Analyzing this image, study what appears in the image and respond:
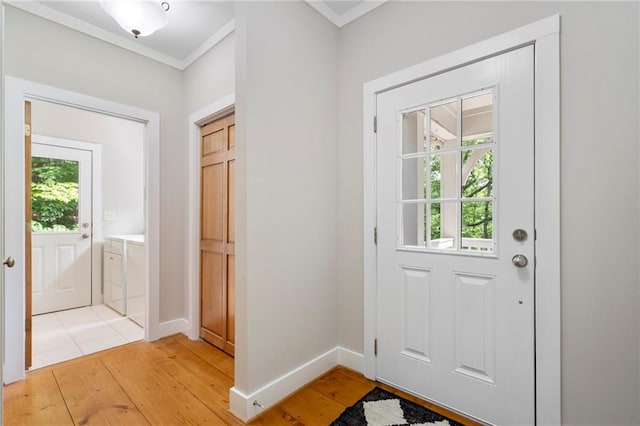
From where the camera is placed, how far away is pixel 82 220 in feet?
12.1

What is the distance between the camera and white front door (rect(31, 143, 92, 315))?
133 inches

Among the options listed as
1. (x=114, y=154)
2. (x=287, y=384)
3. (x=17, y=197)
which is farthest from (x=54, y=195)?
(x=287, y=384)

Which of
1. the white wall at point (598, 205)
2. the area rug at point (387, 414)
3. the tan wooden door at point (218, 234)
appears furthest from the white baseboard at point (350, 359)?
the white wall at point (598, 205)

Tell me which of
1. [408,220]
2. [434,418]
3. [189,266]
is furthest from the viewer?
[189,266]

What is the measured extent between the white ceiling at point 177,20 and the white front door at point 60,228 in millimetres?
1818

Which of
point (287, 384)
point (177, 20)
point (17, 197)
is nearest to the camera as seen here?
point (287, 384)

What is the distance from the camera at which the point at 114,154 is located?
3.95 metres

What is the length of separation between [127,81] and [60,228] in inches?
84.6

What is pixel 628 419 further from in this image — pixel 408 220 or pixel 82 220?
pixel 82 220

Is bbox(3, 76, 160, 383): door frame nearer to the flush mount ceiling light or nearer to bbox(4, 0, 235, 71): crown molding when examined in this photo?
bbox(4, 0, 235, 71): crown molding

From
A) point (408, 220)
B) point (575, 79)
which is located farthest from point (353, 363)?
point (575, 79)

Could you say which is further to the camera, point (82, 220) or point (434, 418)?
point (82, 220)

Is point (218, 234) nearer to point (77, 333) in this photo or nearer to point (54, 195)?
point (77, 333)

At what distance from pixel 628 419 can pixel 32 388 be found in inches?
127
